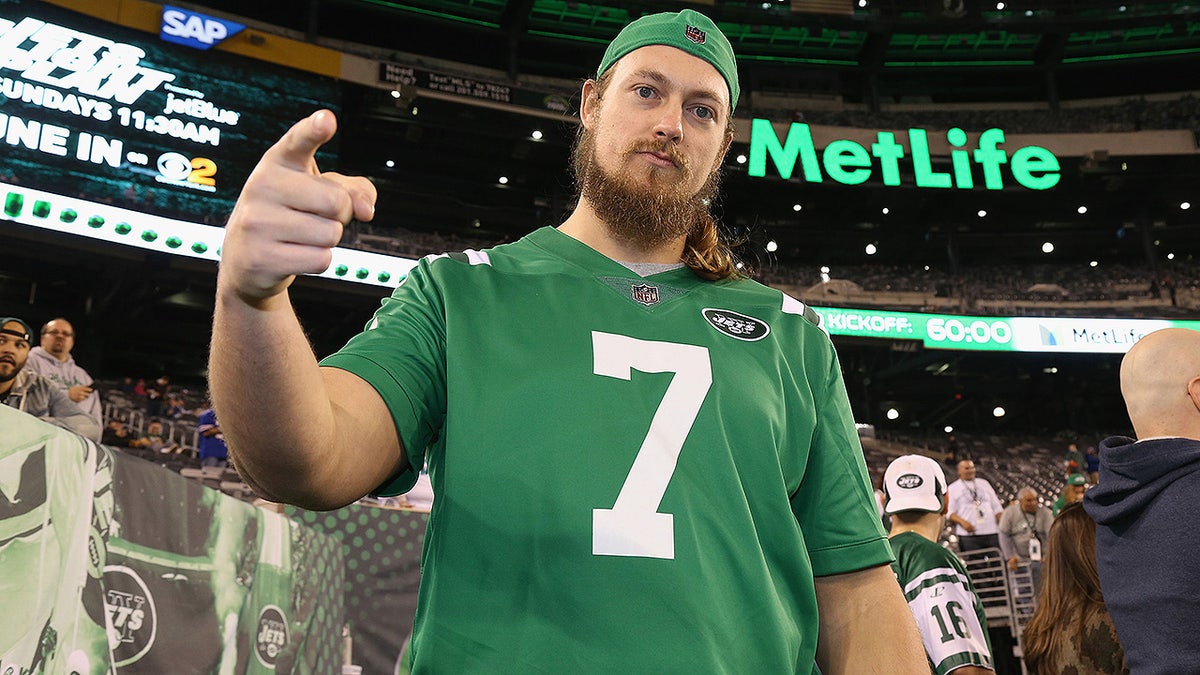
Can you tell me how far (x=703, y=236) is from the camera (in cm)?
159

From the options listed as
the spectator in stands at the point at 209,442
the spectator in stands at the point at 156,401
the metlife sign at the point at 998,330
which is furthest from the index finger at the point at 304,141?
the metlife sign at the point at 998,330

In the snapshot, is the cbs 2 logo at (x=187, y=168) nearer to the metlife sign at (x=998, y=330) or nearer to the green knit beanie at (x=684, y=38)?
the metlife sign at (x=998, y=330)

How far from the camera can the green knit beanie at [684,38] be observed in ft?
4.94

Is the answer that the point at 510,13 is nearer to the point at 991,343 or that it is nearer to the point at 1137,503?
the point at 991,343

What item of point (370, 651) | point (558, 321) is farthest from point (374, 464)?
point (370, 651)

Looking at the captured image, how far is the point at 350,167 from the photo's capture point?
2152 cm

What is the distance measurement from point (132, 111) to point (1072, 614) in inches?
677

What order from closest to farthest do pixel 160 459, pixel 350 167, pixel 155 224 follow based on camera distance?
pixel 160 459, pixel 155 224, pixel 350 167

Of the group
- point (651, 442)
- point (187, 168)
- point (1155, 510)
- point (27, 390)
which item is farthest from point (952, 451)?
point (651, 442)

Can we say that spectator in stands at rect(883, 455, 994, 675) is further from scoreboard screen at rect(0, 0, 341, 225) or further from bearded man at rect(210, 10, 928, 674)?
scoreboard screen at rect(0, 0, 341, 225)

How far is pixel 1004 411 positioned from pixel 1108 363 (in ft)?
13.4

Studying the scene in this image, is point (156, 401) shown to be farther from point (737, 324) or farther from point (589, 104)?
point (737, 324)

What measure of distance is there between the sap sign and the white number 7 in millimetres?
19148

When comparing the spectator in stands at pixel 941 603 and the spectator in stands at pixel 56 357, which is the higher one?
the spectator in stands at pixel 56 357
